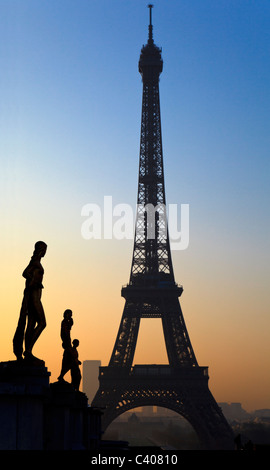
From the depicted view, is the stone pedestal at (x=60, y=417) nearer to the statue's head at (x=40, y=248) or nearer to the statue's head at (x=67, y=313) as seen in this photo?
the statue's head at (x=67, y=313)

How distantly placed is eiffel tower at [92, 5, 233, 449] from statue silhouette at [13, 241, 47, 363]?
6128 cm

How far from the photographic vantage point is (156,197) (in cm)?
8456

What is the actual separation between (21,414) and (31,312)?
2.12 metres

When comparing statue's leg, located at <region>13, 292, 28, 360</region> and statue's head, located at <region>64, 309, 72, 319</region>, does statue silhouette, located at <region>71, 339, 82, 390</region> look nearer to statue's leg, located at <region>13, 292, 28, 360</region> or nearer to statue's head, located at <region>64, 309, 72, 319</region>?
statue's head, located at <region>64, 309, 72, 319</region>

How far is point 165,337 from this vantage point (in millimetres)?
82875

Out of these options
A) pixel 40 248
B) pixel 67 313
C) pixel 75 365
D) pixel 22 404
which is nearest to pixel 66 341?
pixel 67 313

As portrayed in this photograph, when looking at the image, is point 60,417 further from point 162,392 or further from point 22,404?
point 162,392

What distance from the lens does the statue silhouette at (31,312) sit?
13914 millimetres

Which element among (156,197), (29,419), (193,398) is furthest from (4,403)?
(156,197)

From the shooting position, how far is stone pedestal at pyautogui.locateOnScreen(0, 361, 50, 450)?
12.8 meters

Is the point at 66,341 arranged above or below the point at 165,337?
below

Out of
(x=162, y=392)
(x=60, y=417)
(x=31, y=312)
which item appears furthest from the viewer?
(x=162, y=392)

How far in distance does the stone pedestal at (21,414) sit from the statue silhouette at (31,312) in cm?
89
